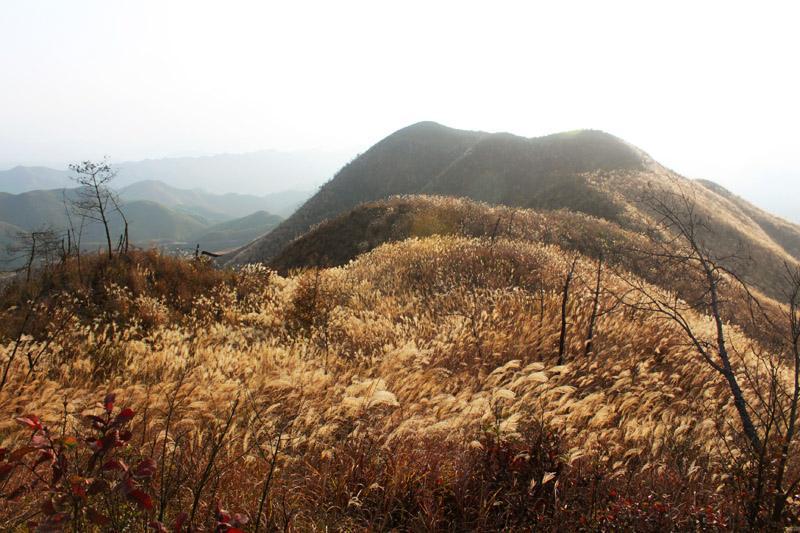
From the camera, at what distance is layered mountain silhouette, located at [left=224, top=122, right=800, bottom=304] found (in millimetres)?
32312

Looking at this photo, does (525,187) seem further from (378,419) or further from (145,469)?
(145,469)

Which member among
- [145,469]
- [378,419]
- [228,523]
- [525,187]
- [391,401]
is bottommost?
[378,419]

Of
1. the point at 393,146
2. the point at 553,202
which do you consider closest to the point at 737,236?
the point at 553,202

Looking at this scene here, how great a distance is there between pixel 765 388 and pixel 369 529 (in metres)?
6.81

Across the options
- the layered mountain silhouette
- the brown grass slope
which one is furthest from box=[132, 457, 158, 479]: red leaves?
the layered mountain silhouette

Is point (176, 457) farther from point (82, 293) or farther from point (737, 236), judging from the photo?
point (737, 236)

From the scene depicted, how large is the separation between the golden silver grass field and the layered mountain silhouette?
15.0 m

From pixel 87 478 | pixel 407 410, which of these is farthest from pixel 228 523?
pixel 407 410

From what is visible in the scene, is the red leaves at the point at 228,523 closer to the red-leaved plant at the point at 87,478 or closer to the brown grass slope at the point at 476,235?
the red-leaved plant at the point at 87,478

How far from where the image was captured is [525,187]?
50.1 m

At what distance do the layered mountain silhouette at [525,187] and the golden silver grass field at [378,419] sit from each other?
589 inches

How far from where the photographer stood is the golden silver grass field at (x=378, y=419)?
2873mm

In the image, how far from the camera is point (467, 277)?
10.3m

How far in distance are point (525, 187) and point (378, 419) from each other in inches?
1938
